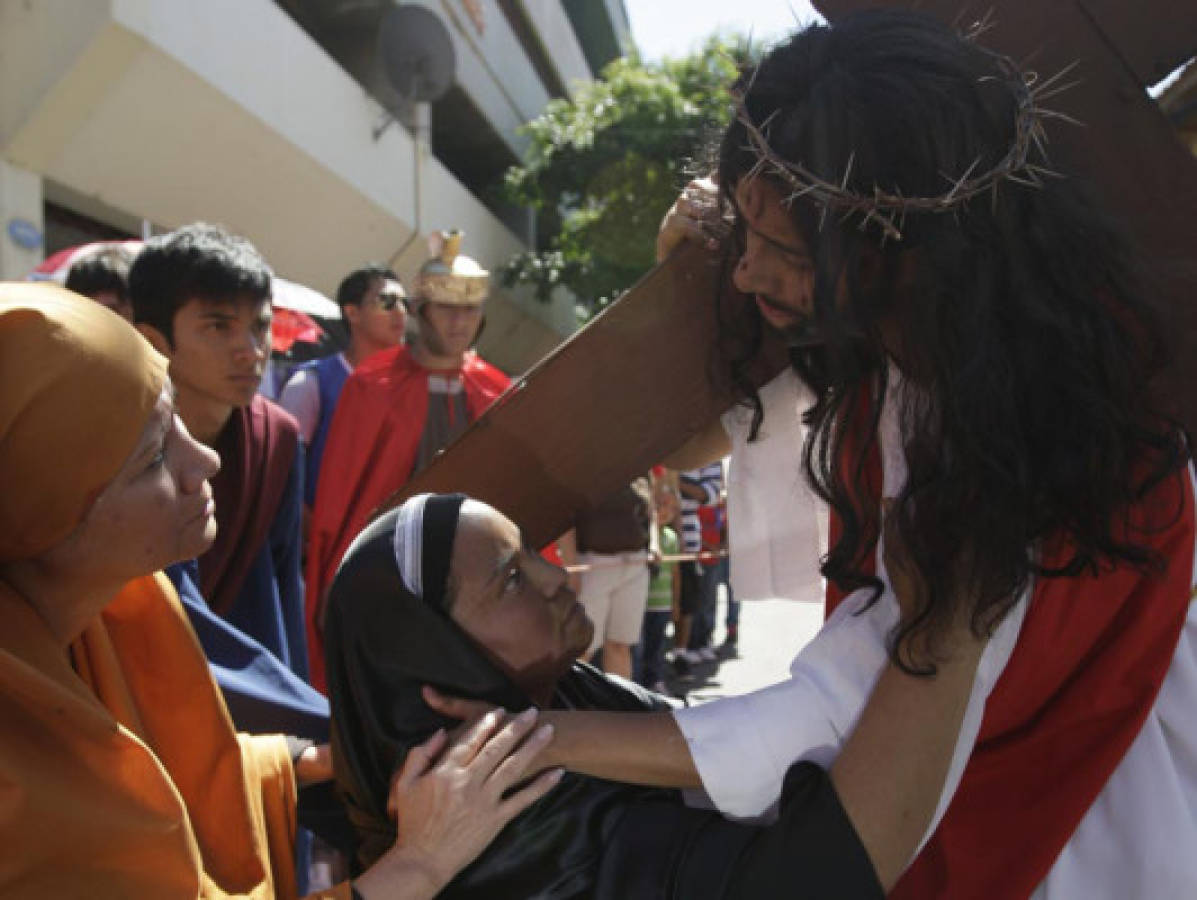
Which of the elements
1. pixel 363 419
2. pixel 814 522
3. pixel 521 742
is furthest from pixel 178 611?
pixel 363 419

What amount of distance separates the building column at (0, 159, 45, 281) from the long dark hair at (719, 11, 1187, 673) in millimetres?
6413

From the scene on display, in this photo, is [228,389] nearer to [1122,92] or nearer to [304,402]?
[304,402]

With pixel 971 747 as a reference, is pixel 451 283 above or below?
below

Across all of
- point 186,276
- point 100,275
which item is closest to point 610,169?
point 100,275

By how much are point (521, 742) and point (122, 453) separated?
59 centimetres

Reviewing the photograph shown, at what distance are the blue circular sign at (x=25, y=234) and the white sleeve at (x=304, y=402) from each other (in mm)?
3127

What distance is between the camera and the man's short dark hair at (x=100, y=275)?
3.49 m

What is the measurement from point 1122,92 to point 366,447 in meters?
3.01

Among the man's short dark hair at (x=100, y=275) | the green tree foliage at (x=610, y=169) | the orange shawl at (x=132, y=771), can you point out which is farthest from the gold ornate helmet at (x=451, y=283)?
the green tree foliage at (x=610, y=169)

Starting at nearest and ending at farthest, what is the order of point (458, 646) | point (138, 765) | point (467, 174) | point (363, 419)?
point (138, 765)
point (458, 646)
point (363, 419)
point (467, 174)

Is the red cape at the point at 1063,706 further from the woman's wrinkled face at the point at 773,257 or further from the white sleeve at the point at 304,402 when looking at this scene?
the white sleeve at the point at 304,402

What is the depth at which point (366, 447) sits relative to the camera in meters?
3.99

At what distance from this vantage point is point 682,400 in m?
1.65

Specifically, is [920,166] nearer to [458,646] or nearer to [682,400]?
[682,400]
